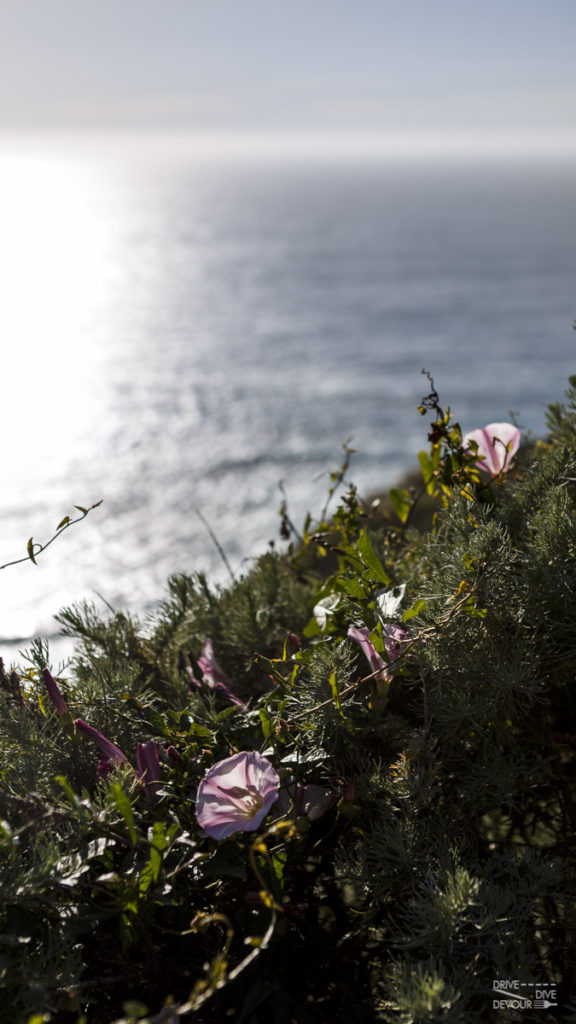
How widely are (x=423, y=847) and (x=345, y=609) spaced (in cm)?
38

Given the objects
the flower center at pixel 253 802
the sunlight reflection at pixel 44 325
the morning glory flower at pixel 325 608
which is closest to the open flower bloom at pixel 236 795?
the flower center at pixel 253 802

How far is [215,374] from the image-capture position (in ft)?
47.2

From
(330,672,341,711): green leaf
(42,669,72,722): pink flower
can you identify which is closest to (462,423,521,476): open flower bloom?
(330,672,341,711): green leaf

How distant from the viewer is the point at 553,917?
906mm

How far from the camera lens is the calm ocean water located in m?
4.87

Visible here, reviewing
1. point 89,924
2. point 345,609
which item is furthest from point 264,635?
point 89,924

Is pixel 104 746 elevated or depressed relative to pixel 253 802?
elevated

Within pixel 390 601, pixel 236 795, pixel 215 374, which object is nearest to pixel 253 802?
pixel 236 795

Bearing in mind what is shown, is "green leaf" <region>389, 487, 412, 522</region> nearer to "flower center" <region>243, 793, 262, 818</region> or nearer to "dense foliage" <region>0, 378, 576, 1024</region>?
"dense foliage" <region>0, 378, 576, 1024</region>

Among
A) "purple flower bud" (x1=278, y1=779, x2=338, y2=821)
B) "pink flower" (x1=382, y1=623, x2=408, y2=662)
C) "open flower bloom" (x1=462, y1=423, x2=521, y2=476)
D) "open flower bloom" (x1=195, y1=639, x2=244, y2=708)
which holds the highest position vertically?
"open flower bloom" (x1=462, y1=423, x2=521, y2=476)

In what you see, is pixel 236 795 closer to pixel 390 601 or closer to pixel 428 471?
pixel 390 601

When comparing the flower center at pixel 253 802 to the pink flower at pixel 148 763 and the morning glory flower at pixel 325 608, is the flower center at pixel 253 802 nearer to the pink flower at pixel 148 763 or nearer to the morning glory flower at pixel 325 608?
the pink flower at pixel 148 763

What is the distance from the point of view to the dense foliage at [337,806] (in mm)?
776

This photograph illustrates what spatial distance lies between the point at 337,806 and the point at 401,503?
702 mm
